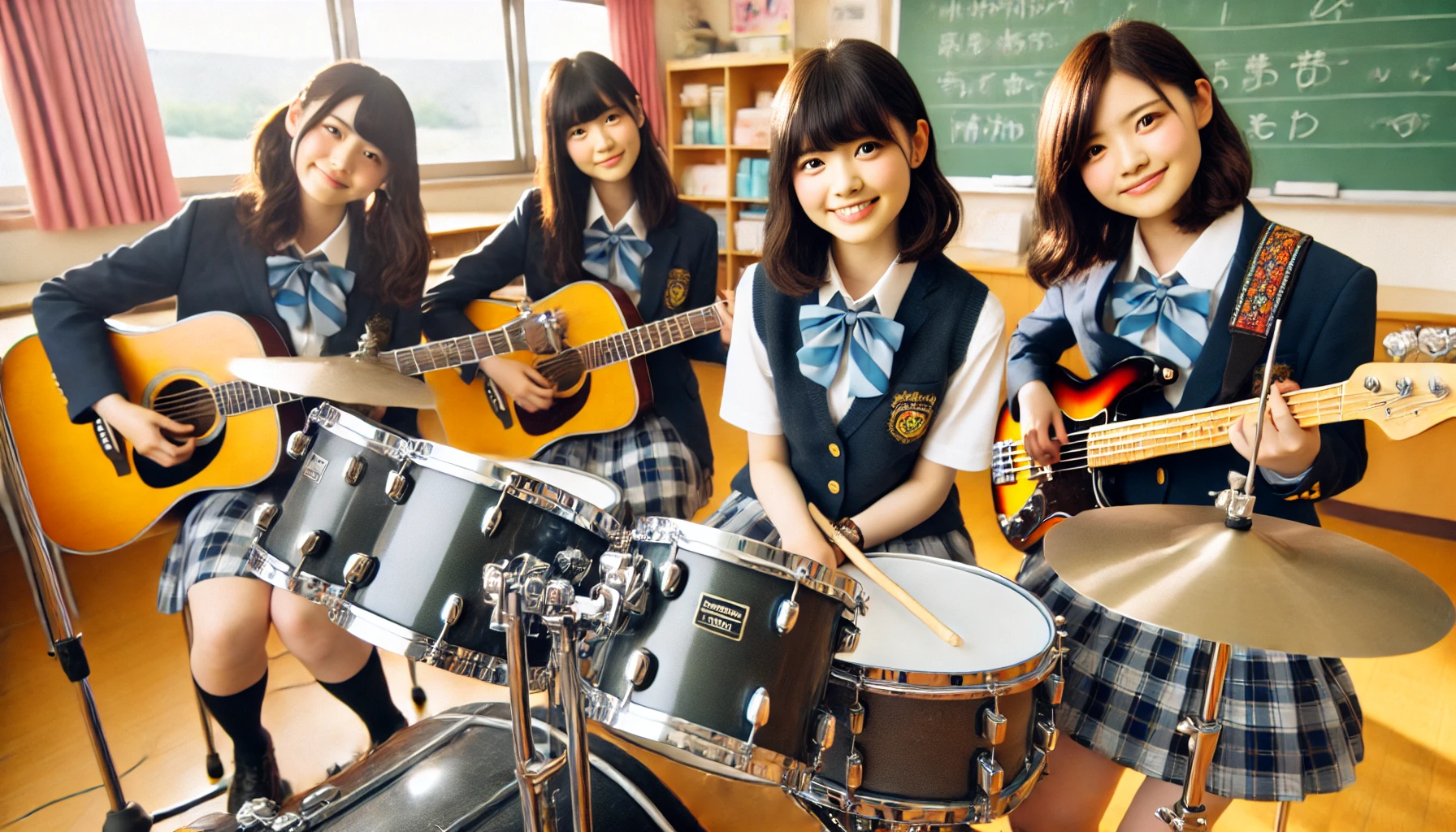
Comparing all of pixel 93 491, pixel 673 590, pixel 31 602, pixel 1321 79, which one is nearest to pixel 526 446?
pixel 93 491

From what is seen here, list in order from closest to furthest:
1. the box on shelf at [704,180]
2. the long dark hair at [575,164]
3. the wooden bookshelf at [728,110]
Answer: the long dark hair at [575,164]
the wooden bookshelf at [728,110]
the box on shelf at [704,180]

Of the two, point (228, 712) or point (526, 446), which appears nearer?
point (228, 712)

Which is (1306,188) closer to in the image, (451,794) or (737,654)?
(737,654)

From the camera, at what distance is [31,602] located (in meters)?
2.38

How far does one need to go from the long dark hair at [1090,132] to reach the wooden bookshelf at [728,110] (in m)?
3.22

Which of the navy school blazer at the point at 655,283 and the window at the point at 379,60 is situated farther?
the window at the point at 379,60

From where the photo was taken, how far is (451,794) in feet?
3.51

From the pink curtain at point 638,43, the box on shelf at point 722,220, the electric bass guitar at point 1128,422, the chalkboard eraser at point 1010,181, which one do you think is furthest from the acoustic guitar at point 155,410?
the box on shelf at point 722,220

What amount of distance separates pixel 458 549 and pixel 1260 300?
1192 millimetres

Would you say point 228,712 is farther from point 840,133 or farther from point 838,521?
point 840,133

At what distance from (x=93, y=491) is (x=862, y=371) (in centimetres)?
146

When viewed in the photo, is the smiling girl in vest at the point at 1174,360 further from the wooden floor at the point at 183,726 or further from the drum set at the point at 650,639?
the wooden floor at the point at 183,726

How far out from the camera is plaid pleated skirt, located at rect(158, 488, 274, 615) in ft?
4.82

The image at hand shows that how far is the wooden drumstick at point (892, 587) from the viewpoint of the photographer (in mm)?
1018
